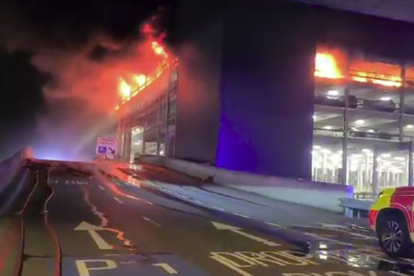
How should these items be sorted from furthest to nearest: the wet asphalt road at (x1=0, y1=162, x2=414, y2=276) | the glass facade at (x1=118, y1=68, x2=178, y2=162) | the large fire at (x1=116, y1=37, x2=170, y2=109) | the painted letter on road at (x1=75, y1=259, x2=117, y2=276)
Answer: the large fire at (x1=116, y1=37, x2=170, y2=109) → the glass facade at (x1=118, y1=68, x2=178, y2=162) → the wet asphalt road at (x1=0, y1=162, x2=414, y2=276) → the painted letter on road at (x1=75, y1=259, x2=117, y2=276)

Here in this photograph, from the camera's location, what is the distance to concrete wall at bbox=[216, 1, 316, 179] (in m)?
31.6

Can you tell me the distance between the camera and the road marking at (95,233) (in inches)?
318

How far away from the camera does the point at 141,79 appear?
2154 inches

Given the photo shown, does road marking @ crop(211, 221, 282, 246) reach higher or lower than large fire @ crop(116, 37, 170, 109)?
lower

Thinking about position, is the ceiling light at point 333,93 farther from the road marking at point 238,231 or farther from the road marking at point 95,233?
the road marking at point 95,233

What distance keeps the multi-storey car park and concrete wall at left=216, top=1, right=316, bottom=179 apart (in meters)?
0.07

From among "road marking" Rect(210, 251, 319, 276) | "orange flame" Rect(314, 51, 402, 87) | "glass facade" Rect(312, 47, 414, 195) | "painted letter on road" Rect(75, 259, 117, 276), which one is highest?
"orange flame" Rect(314, 51, 402, 87)

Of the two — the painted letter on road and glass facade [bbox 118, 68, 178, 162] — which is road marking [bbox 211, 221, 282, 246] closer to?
the painted letter on road

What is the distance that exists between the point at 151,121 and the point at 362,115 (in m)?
24.9

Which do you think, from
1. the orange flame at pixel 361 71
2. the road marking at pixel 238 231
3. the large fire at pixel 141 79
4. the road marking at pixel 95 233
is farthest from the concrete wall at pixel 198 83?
the road marking at pixel 95 233

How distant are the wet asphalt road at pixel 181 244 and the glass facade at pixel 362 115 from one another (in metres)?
22.7

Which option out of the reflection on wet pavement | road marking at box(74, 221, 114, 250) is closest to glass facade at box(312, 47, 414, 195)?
the reflection on wet pavement

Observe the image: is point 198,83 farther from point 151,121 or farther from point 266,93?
point 151,121

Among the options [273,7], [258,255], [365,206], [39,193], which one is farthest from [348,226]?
[273,7]
